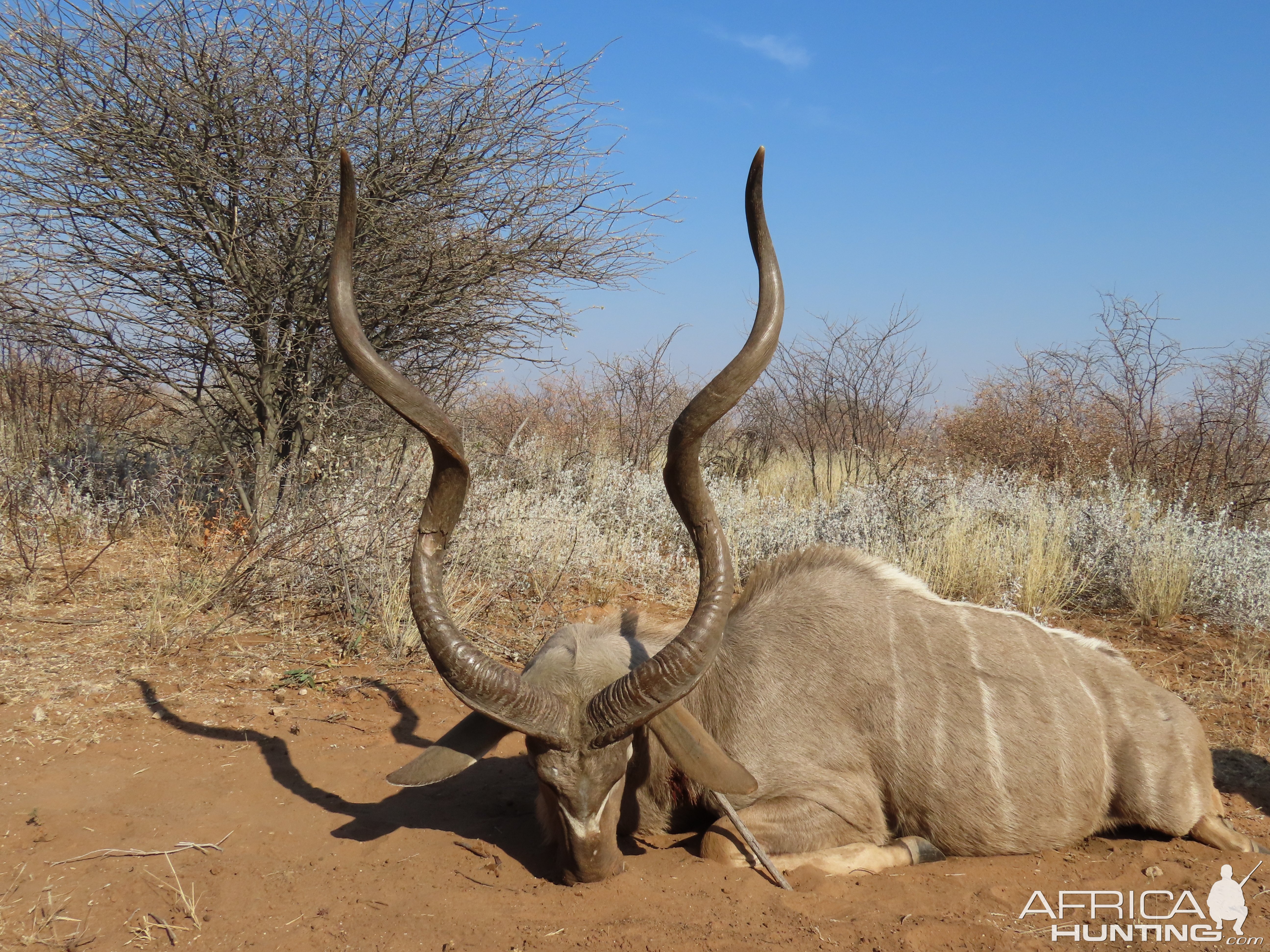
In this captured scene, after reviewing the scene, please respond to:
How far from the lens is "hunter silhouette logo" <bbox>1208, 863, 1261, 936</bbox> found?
133 inches

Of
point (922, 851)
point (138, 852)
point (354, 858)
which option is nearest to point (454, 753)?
point (354, 858)

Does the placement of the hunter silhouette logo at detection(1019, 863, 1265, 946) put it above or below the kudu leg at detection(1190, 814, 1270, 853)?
below

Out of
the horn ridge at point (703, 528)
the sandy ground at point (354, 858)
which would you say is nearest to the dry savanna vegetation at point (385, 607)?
the sandy ground at point (354, 858)

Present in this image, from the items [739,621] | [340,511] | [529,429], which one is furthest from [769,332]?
[529,429]

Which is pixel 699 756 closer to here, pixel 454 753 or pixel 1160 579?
pixel 454 753

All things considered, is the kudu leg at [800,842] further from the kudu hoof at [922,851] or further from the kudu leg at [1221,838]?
the kudu leg at [1221,838]

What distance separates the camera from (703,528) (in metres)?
3.42

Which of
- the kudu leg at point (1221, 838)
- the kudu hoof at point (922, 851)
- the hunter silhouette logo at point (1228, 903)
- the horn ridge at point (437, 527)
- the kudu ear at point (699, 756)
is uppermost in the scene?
the horn ridge at point (437, 527)

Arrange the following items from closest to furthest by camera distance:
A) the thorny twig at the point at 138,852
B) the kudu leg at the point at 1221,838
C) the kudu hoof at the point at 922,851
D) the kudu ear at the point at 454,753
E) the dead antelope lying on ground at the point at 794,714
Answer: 1. the dead antelope lying on ground at the point at 794,714
2. the kudu ear at the point at 454,753
3. the thorny twig at the point at 138,852
4. the kudu hoof at the point at 922,851
5. the kudu leg at the point at 1221,838

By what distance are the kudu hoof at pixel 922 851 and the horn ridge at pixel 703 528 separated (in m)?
1.39

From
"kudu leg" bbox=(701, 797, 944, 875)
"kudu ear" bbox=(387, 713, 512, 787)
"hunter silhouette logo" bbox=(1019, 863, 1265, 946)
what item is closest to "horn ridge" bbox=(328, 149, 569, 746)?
"kudu ear" bbox=(387, 713, 512, 787)

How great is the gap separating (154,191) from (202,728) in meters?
4.76

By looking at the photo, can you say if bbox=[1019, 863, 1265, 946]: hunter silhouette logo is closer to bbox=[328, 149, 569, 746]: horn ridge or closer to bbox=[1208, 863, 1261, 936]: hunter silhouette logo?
bbox=[1208, 863, 1261, 936]: hunter silhouette logo

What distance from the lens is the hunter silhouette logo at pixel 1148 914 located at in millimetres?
3293
